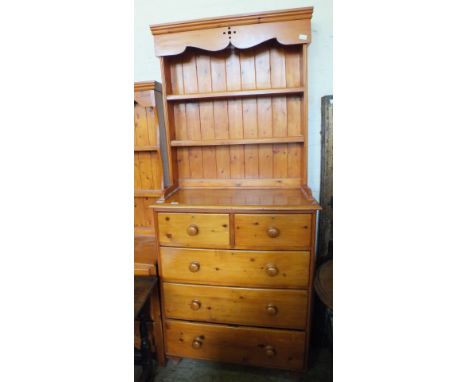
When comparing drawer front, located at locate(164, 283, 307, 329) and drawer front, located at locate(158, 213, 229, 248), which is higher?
drawer front, located at locate(158, 213, 229, 248)

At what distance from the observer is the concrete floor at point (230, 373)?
1.44 meters

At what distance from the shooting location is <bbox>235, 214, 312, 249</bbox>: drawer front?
3.98ft

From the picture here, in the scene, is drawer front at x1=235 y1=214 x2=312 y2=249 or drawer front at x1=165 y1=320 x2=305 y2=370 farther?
drawer front at x1=165 y1=320 x2=305 y2=370

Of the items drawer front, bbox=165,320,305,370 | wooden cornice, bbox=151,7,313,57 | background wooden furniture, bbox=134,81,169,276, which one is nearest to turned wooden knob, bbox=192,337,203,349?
drawer front, bbox=165,320,305,370

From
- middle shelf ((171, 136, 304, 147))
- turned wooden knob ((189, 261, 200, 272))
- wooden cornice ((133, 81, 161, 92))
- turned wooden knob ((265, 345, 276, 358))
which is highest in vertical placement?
wooden cornice ((133, 81, 161, 92))

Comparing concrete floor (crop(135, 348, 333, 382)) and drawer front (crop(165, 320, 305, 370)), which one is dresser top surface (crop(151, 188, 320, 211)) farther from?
concrete floor (crop(135, 348, 333, 382))

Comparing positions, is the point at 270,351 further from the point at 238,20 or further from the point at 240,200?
the point at 238,20

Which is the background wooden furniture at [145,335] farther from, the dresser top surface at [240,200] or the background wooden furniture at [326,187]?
the background wooden furniture at [326,187]

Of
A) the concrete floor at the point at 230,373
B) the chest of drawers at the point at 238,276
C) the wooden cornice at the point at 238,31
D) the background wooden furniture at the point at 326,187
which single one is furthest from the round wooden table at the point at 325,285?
the wooden cornice at the point at 238,31

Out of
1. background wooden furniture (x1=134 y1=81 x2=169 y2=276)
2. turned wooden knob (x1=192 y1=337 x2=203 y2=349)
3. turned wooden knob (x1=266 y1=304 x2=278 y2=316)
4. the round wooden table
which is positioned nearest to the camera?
the round wooden table

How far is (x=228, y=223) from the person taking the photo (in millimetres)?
1263
